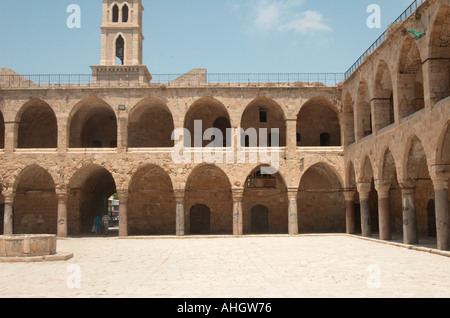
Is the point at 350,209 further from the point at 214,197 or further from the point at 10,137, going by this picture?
the point at 10,137

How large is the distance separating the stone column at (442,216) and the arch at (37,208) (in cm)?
2023

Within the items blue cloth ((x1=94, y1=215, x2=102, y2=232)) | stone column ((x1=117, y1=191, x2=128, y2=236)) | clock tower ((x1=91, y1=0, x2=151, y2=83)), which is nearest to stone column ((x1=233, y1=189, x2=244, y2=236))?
stone column ((x1=117, y1=191, x2=128, y2=236))

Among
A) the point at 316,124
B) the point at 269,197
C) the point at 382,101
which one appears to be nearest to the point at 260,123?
the point at 316,124

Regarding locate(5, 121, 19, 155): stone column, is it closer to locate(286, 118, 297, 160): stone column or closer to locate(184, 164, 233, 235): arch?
locate(184, 164, 233, 235): arch

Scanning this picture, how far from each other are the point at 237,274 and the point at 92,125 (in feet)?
63.6

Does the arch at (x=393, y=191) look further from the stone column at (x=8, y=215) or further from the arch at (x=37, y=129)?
the arch at (x=37, y=129)

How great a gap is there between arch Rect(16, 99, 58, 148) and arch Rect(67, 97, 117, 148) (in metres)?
1.91

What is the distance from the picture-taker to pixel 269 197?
26.1 m

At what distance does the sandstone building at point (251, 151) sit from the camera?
53.5ft

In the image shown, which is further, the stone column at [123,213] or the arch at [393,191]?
the stone column at [123,213]

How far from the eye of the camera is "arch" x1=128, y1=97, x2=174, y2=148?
2631 centimetres

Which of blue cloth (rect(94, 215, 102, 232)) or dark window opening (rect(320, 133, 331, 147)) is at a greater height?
dark window opening (rect(320, 133, 331, 147))

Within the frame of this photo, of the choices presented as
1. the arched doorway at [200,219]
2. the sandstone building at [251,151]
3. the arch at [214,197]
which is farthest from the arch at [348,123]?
the arched doorway at [200,219]
